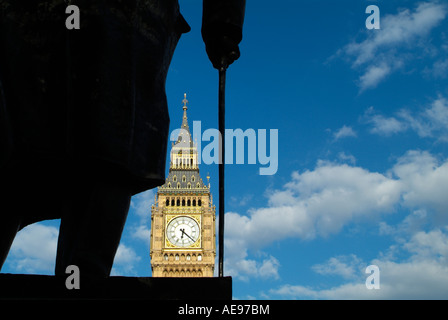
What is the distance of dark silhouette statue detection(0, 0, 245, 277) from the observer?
3.30 meters

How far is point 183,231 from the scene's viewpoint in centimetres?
6831

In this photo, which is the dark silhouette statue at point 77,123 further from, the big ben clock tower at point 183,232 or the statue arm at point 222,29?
the big ben clock tower at point 183,232

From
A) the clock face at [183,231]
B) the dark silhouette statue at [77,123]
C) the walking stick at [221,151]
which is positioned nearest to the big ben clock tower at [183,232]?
the clock face at [183,231]

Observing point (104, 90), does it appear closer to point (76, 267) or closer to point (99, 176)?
point (99, 176)

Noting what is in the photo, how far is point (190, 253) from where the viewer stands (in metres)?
67.8

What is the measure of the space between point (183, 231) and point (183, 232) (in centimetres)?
13

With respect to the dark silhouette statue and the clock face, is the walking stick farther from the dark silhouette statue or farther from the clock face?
the clock face

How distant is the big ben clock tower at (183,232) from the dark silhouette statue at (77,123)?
64.2 m

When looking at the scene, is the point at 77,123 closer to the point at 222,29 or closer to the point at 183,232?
the point at 222,29

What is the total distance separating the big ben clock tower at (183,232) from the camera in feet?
221

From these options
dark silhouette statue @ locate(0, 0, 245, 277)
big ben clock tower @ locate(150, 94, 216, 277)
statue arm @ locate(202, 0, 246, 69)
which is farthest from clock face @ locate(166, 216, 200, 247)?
dark silhouette statue @ locate(0, 0, 245, 277)

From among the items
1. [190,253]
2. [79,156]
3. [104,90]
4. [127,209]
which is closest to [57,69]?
[104,90]
